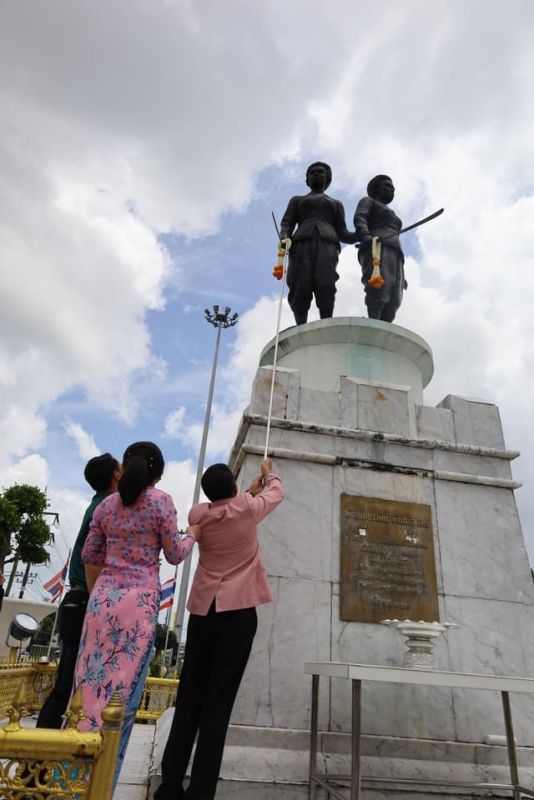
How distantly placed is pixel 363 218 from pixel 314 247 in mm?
779

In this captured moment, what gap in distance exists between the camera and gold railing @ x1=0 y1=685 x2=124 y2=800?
1424mm

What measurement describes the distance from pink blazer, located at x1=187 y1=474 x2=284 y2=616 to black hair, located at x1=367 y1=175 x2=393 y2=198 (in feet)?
19.3

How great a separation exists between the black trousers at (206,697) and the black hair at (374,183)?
6435 millimetres

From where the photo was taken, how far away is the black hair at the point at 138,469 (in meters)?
2.50

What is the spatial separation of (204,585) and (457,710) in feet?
7.38

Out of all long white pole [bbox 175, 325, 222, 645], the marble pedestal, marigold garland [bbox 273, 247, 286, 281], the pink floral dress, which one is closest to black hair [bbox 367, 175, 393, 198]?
marigold garland [bbox 273, 247, 286, 281]

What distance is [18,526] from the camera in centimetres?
2048

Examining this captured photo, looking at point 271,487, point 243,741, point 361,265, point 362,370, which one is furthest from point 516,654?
point 361,265

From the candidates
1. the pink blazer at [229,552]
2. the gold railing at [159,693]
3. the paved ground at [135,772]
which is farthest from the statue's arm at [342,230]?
the gold railing at [159,693]

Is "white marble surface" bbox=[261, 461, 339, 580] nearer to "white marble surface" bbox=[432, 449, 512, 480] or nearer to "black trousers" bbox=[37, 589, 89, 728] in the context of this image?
"white marble surface" bbox=[432, 449, 512, 480]

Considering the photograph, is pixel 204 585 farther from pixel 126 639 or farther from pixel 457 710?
pixel 457 710

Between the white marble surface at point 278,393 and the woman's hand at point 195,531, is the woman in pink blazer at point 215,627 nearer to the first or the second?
the woman's hand at point 195,531

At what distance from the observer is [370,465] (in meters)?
4.48

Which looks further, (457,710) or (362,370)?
(362,370)
